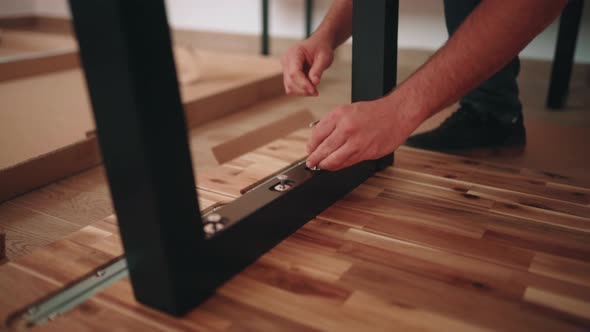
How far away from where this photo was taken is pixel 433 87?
57 centimetres

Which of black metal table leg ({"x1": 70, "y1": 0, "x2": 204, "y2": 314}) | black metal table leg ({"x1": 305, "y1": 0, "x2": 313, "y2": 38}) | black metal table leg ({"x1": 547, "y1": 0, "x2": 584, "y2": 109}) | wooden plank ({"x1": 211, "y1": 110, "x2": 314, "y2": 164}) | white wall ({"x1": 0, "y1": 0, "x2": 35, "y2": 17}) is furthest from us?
white wall ({"x1": 0, "y1": 0, "x2": 35, "y2": 17})

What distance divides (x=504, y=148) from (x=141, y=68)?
0.85 meters

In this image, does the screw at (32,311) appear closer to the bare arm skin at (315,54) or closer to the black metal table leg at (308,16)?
the bare arm skin at (315,54)

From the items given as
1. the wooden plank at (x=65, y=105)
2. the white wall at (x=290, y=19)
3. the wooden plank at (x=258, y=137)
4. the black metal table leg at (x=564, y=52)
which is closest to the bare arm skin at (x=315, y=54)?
the wooden plank at (x=258, y=137)

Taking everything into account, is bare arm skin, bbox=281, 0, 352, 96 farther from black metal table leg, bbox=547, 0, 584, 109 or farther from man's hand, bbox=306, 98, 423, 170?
black metal table leg, bbox=547, 0, 584, 109

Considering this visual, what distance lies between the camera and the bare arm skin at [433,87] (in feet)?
1.76

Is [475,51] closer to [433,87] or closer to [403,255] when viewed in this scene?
[433,87]

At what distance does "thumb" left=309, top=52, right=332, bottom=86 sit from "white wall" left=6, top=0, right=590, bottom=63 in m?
1.30

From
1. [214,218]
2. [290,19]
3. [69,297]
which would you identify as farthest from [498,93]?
[290,19]

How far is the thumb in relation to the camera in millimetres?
755

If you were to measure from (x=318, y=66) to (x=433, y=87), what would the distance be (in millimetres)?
235

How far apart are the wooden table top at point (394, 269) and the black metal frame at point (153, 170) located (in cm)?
4

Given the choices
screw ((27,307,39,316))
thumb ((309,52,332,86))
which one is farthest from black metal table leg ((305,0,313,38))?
screw ((27,307,39,316))

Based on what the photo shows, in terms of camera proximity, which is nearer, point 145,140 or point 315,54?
point 145,140
